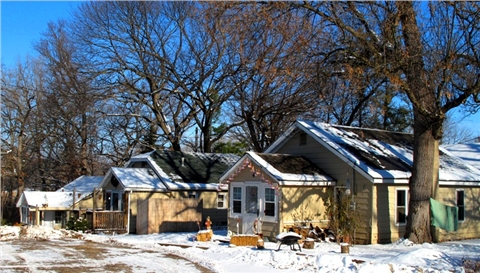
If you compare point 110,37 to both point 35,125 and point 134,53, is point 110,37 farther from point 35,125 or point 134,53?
point 35,125

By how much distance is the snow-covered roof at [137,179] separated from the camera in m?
26.6

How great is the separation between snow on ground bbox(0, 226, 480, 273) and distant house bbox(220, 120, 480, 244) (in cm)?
118

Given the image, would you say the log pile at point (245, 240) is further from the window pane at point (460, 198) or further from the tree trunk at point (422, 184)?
the window pane at point (460, 198)

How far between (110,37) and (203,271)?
2268 cm

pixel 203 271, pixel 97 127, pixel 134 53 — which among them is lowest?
pixel 203 271

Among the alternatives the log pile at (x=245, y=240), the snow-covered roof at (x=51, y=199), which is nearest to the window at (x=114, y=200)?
the snow-covered roof at (x=51, y=199)

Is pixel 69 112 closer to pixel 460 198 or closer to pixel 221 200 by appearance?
pixel 221 200

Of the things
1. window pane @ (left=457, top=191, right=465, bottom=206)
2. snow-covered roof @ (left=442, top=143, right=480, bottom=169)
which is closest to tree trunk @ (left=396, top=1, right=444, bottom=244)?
window pane @ (left=457, top=191, right=465, bottom=206)

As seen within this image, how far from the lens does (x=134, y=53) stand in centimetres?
3428

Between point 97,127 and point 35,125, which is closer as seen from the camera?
point 97,127

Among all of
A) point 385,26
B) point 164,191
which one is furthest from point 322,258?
point 164,191

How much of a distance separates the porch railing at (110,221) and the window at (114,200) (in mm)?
1125

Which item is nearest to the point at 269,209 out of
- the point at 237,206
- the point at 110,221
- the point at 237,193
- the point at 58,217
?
the point at 237,206

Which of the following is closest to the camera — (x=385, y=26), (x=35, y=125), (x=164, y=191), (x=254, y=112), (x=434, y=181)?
(x=385, y=26)
